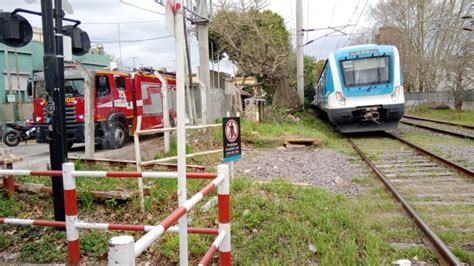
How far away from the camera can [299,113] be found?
72.5 feet

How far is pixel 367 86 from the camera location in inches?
541

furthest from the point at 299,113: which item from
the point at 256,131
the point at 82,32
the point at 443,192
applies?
the point at 82,32

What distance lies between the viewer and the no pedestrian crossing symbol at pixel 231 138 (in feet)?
19.7

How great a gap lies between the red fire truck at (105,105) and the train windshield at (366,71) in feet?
24.0

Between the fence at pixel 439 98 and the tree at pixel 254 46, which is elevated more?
the tree at pixel 254 46

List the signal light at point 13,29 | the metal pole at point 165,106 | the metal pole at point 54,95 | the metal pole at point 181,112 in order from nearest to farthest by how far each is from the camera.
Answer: the metal pole at point 181,112
the metal pole at point 54,95
the signal light at point 13,29
the metal pole at point 165,106

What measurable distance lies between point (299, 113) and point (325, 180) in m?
14.7

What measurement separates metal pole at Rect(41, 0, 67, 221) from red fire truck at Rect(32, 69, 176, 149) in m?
6.47

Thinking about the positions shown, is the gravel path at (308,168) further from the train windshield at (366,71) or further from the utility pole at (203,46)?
the utility pole at (203,46)

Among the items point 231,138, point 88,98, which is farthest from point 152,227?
point 88,98

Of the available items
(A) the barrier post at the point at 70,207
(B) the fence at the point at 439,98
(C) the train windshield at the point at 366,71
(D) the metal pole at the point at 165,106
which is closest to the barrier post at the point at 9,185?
(A) the barrier post at the point at 70,207

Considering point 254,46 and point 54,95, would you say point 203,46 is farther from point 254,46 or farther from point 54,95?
point 54,95

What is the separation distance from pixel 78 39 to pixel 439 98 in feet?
128

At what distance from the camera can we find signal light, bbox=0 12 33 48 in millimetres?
4805
